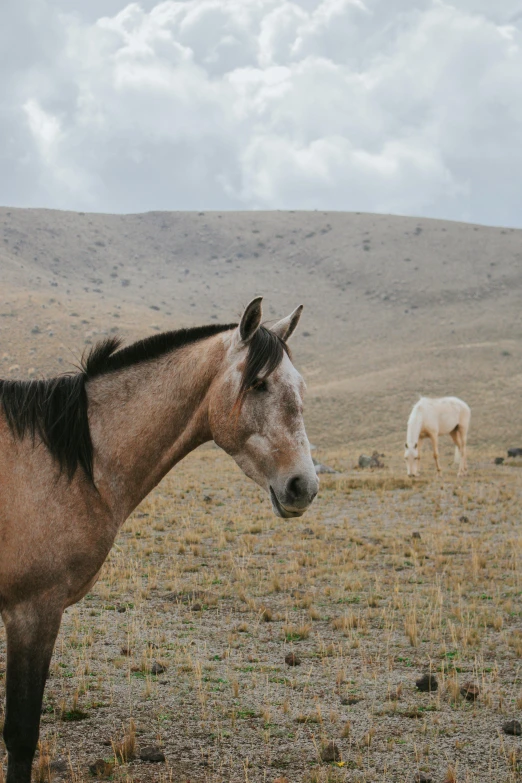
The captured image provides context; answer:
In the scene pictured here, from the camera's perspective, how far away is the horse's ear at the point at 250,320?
373 centimetres

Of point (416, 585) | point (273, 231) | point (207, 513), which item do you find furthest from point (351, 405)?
point (273, 231)

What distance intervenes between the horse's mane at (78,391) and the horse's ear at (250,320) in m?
0.03

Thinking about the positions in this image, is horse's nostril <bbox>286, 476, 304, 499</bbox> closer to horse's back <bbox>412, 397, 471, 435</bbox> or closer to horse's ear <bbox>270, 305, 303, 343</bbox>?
horse's ear <bbox>270, 305, 303, 343</bbox>

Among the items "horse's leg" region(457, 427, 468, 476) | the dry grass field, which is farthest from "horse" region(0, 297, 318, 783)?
"horse's leg" region(457, 427, 468, 476)

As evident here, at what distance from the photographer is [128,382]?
424 centimetres

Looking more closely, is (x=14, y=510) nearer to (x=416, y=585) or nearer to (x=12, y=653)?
(x=12, y=653)

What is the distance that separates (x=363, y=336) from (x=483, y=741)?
6317 centimetres

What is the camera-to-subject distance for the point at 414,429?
20547mm

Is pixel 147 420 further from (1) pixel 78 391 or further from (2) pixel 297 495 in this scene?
(2) pixel 297 495

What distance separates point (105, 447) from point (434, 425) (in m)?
18.2

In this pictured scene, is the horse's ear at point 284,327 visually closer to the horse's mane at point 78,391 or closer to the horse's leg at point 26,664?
the horse's mane at point 78,391

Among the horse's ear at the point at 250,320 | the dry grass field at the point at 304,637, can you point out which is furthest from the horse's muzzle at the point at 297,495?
the dry grass field at the point at 304,637

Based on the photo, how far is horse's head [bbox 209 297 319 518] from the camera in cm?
376

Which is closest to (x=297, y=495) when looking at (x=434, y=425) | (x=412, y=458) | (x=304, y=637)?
(x=304, y=637)
